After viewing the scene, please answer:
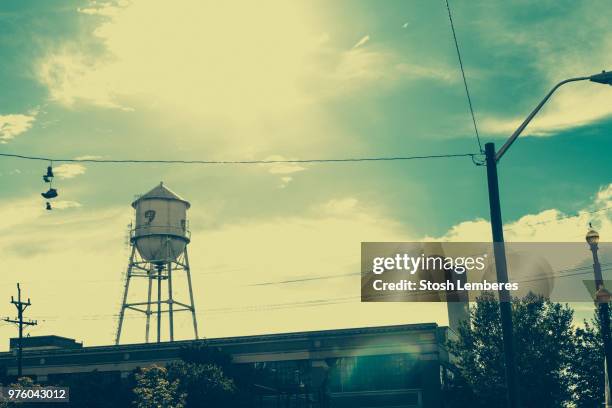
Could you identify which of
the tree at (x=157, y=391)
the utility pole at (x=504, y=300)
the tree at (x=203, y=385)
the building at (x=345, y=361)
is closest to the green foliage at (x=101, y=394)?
the tree at (x=157, y=391)

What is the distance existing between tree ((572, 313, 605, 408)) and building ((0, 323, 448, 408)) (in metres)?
11.0

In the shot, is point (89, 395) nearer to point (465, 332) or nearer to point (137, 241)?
point (137, 241)

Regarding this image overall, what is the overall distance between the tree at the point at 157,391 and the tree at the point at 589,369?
2458 cm

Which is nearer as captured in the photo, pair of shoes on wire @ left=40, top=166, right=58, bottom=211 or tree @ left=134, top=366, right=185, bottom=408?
pair of shoes on wire @ left=40, top=166, right=58, bottom=211

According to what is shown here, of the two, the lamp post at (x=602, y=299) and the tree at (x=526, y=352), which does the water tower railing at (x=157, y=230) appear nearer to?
the tree at (x=526, y=352)

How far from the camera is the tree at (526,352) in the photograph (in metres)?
45.2

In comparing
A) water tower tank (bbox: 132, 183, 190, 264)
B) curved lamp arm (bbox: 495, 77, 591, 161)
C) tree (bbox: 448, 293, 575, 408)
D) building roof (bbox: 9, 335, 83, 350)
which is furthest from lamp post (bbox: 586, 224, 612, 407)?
building roof (bbox: 9, 335, 83, 350)

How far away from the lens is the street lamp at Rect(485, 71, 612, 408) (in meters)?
13.7

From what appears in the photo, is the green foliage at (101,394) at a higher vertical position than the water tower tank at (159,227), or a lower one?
lower

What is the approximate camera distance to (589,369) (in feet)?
149

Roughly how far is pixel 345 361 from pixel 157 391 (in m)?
17.0

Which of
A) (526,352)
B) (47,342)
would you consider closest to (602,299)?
(526,352)

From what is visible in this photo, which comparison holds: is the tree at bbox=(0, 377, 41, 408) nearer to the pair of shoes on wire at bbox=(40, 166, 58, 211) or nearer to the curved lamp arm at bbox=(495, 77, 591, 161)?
the pair of shoes on wire at bbox=(40, 166, 58, 211)

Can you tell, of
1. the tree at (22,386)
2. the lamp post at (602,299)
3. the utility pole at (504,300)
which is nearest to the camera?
the utility pole at (504,300)
